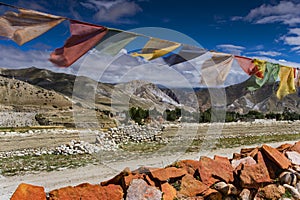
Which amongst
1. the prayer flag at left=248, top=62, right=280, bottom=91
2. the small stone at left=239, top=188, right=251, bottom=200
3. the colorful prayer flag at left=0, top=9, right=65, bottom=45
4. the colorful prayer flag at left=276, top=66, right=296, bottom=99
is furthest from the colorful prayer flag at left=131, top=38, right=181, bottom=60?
the colorful prayer flag at left=276, top=66, right=296, bottom=99

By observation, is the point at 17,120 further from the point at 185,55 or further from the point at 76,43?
the point at 76,43

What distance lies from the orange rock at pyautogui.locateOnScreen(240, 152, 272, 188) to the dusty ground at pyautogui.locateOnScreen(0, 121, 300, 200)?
3.50 metres

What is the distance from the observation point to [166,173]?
183 inches

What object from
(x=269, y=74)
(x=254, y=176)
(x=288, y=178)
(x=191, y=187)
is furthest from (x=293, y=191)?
(x=269, y=74)

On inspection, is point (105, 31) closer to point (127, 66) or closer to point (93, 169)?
point (127, 66)

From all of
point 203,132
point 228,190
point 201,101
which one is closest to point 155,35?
point 228,190

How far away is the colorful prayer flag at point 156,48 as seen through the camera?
5.68 metres

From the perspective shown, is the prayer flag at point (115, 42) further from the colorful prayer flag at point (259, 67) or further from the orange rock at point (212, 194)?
the colorful prayer flag at point (259, 67)

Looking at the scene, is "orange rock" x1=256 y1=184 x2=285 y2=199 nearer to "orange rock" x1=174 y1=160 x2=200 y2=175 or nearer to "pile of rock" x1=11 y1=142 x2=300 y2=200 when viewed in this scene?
"pile of rock" x1=11 y1=142 x2=300 y2=200

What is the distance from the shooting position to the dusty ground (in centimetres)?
690

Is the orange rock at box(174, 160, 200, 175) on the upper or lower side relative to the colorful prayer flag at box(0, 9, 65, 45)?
lower

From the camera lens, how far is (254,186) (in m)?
4.64

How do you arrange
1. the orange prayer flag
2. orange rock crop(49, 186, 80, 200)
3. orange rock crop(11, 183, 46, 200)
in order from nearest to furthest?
orange rock crop(11, 183, 46, 200)
orange rock crop(49, 186, 80, 200)
the orange prayer flag

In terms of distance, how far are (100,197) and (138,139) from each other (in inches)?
428
